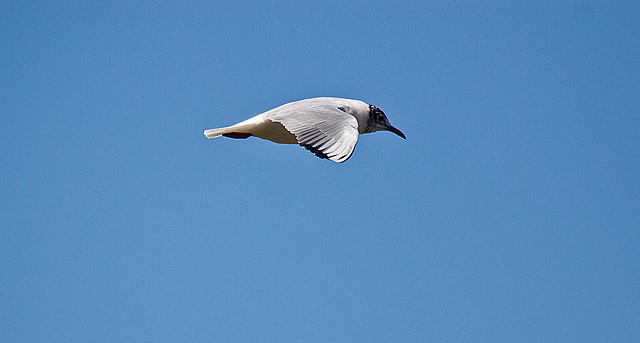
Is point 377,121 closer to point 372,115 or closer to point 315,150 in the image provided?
point 372,115

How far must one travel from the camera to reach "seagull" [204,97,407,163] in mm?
5098

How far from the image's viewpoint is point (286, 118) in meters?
5.63

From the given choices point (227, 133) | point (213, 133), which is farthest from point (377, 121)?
point (213, 133)

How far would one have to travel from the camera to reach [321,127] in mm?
5375

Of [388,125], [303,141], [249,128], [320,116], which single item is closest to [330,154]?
[303,141]

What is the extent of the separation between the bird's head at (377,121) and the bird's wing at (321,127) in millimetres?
675

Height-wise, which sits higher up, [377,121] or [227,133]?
[377,121]

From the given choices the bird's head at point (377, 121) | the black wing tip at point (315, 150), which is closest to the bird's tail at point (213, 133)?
the bird's head at point (377, 121)

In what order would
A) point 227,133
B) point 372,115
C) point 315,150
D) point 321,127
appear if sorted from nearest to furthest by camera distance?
point 315,150, point 321,127, point 227,133, point 372,115

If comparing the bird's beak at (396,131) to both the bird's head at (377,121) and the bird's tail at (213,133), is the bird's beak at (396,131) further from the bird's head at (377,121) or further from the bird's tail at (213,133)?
the bird's tail at (213,133)

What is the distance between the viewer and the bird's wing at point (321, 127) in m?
5.03

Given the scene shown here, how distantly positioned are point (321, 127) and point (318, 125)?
4 centimetres

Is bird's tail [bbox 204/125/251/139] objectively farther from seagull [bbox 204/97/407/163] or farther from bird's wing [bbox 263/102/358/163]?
bird's wing [bbox 263/102/358/163]

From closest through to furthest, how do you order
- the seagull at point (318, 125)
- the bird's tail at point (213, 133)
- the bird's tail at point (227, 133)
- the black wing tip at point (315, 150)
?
the black wing tip at point (315, 150), the seagull at point (318, 125), the bird's tail at point (227, 133), the bird's tail at point (213, 133)
